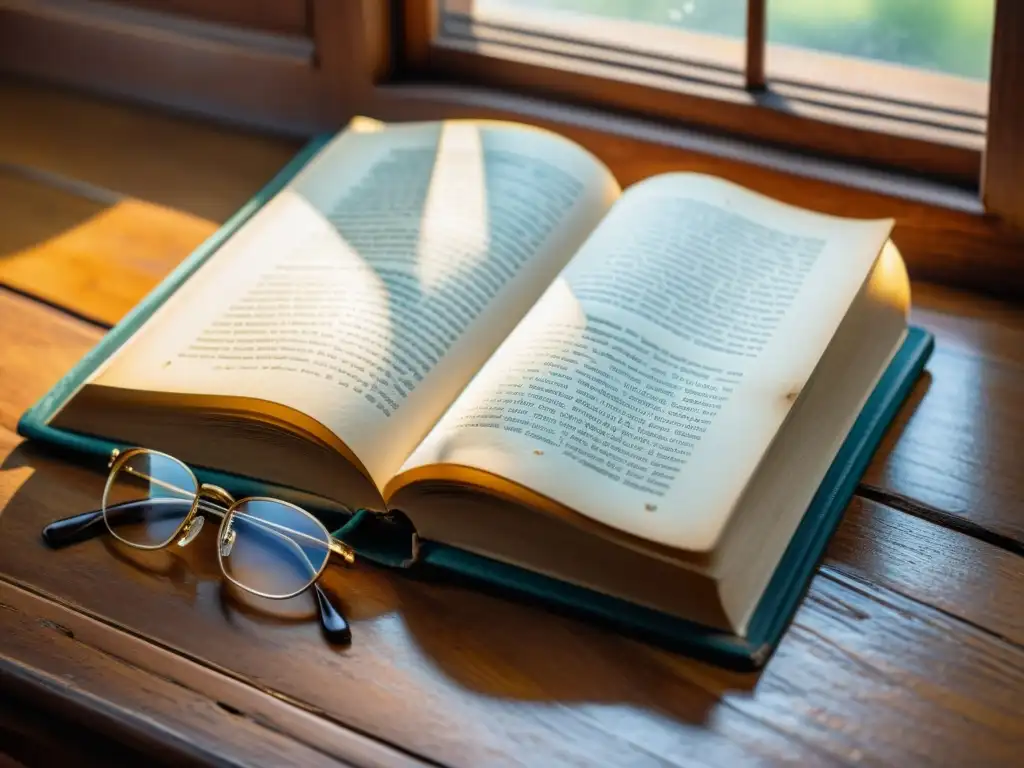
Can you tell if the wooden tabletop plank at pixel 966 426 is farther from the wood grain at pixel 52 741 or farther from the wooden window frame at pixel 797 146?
the wood grain at pixel 52 741

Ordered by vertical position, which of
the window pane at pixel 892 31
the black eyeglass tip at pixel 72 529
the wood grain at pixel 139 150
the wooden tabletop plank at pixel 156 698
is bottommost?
the wooden tabletop plank at pixel 156 698

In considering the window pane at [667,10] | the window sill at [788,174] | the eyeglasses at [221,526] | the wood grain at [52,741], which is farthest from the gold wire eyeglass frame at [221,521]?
the window pane at [667,10]

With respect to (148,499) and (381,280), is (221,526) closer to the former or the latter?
(148,499)

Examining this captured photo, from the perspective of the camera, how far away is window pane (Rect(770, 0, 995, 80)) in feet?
3.36

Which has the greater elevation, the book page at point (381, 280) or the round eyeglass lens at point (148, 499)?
the book page at point (381, 280)

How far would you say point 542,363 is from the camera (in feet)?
2.51

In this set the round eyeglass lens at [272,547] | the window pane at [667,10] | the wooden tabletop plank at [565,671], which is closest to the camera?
the wooden tabletop plank at [565,671]

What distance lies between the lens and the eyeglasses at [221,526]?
75cm

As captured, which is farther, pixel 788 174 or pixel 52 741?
pixel 788 174

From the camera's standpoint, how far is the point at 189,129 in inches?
49.5

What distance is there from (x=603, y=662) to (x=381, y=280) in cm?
33

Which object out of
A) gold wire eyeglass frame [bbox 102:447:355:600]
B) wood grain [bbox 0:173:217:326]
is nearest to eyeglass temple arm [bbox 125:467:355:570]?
gold wire eyeglass frame [bbox 102:447:355:600]

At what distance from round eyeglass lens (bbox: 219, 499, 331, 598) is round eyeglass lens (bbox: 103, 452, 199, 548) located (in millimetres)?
41

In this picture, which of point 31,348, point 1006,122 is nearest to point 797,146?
point 1006,122
